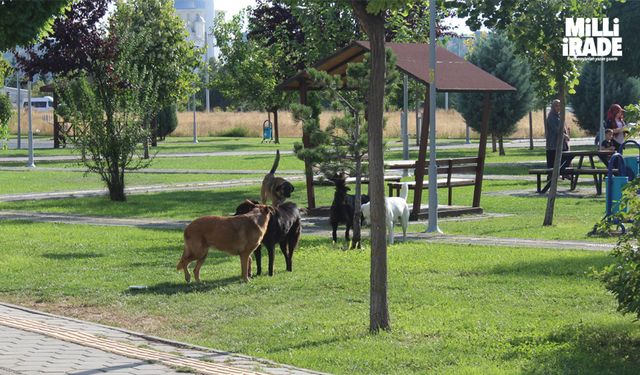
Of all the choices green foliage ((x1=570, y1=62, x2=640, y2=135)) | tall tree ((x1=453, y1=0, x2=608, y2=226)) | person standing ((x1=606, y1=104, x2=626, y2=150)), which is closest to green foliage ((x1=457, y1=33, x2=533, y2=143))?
green foliage ((x1=570, y1=62, x2=640, y2=135))

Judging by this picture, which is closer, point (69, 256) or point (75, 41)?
point (69, 256)

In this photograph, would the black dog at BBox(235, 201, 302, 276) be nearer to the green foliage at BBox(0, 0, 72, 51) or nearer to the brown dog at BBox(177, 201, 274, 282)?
the brown dog at BBox(177, 201, 274, 282)

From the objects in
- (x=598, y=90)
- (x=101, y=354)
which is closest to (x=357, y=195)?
(x=101, y=354)

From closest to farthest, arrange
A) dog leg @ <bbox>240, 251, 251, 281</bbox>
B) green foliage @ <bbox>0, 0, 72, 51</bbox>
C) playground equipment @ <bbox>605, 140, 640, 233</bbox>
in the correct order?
1. green foliage @ <bbox>0, 0, 72, 51</bbox>
2. dog leg @ <bbox>240, 251, 251, 281</bbox>
3. playground equipment @ <bbox>605, 140, 640, 233</bbox>

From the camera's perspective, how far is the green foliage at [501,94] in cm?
4834

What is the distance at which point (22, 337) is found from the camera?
9656 mm

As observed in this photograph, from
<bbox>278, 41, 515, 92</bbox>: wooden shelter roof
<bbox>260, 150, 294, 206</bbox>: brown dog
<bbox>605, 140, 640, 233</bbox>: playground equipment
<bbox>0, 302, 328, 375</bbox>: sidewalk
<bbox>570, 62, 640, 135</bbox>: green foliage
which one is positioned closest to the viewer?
<bbox>0, 302, 328, 375</bbox>: sidewalk

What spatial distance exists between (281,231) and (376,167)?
407 cm

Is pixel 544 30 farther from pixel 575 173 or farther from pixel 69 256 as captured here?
pixel 69 256

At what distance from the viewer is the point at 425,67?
19891mm

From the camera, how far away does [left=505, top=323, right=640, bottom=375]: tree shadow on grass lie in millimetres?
8023

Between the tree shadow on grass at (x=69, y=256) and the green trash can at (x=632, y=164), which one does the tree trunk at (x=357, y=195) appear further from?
the green trash can at (x=632, y=164)

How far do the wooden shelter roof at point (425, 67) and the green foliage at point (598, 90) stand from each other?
3444 cm

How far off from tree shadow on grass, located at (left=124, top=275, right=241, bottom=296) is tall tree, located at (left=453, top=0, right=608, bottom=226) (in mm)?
7079
